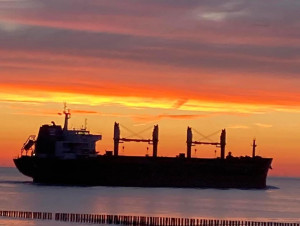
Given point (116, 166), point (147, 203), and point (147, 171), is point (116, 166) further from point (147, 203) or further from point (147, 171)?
point (147, 203)

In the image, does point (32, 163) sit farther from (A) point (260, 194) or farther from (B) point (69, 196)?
(A) point (260, 194)

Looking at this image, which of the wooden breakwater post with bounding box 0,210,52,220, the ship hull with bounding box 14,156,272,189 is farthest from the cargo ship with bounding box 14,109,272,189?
the wooden breakwater post with bounding box 0,210,52,220

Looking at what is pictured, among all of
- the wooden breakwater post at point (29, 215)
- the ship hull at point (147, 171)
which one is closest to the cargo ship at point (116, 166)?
the ship hull at point (147, 171)

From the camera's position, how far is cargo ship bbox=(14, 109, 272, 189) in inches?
5925

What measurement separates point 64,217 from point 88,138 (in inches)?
2656

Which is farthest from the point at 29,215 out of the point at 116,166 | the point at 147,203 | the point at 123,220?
the point at 116,166

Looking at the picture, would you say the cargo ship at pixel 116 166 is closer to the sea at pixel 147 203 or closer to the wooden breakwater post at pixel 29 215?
the sea at pixel 147 203

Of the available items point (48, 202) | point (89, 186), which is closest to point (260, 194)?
point (89, 186)

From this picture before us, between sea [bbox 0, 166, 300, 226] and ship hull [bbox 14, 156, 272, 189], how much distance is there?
1415 mm

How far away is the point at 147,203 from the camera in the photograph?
121 metres

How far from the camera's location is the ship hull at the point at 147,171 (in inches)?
5915

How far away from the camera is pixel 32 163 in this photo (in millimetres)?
149750

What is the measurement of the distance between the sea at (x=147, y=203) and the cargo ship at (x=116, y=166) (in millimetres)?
1718

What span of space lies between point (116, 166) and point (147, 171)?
18.0 ft
